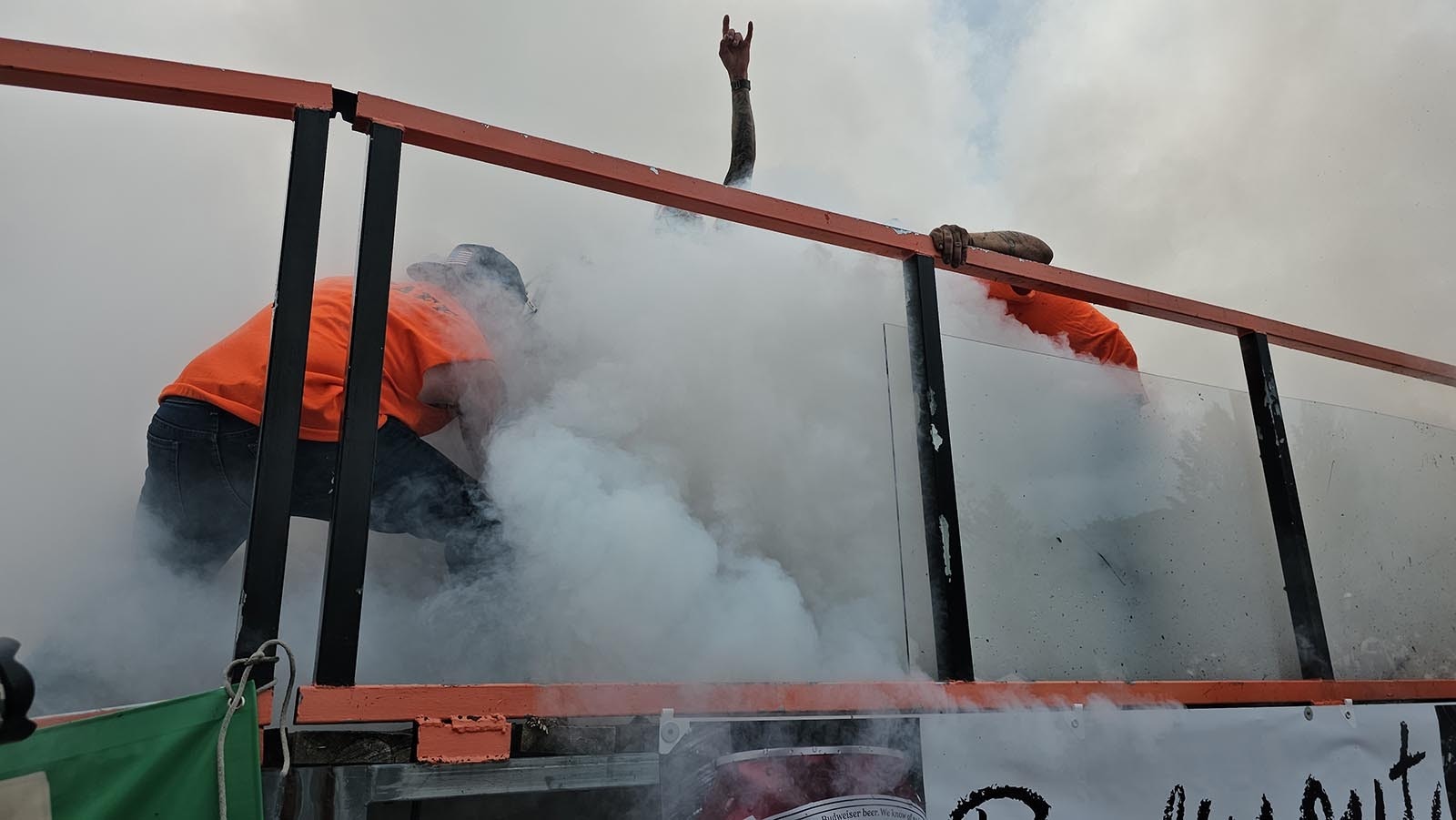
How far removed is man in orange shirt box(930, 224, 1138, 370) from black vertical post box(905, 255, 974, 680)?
19.1 inches

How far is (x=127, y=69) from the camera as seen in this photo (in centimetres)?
147

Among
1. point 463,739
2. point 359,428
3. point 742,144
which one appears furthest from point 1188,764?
point 742,144

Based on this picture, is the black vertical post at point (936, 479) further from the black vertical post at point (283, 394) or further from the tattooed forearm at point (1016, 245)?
the black vertical post at point (283, 394)

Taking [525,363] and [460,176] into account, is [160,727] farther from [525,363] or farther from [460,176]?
[460,176]

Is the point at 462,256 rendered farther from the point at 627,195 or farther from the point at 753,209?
the point at 753,209

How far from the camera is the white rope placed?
4.09 ft

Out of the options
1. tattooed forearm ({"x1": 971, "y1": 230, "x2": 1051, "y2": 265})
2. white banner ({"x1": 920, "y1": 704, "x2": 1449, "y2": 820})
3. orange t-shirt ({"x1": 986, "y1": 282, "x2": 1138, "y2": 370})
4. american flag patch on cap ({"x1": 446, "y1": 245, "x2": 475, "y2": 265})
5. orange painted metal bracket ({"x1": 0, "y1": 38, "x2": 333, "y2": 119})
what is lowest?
white banner ({"x1": 920, "y1": 704, "x2": 1449, "y2": 820})

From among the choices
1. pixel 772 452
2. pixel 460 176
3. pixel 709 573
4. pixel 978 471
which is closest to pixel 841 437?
pixel 772 452

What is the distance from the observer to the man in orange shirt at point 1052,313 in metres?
2.68

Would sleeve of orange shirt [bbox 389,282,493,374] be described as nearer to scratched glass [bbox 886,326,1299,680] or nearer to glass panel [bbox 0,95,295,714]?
glass panel [bbox 0,95,295,714]

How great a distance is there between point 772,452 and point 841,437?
0.55ft

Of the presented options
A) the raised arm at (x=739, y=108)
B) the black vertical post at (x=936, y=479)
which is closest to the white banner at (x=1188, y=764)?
the black vertical post at (x=936, y=479)

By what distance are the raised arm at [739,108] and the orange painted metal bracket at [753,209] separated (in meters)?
1.19

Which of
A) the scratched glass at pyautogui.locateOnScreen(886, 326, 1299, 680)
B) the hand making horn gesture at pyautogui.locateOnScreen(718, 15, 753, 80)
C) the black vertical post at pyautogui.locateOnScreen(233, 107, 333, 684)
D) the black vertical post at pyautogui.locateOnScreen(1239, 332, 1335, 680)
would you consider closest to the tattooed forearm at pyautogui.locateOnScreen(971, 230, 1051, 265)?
the scratched glass at pyautogui.locateOnScreen(886, 326, 1299, 680)
